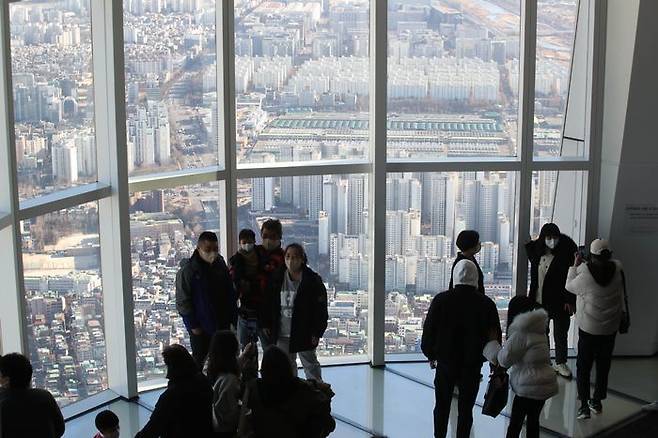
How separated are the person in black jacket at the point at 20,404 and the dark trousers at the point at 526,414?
305cm

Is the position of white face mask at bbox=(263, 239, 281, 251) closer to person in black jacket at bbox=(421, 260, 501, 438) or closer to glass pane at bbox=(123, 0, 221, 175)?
glass pane at bbox=(123, 0, 221, 175)

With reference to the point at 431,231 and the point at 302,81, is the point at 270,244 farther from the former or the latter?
the point at 431,231

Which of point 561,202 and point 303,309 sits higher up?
point 561,202

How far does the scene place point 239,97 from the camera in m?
8.34

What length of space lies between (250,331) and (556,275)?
2.73 meters

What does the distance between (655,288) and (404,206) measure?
244cm

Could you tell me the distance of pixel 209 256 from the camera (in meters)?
7.20

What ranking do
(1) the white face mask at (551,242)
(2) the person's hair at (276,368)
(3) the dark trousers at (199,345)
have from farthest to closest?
1. (1) the white face mask at (551,242)
2. (3) the dark trousers at (199,345)
3. (2) the person's hair at (276,368)

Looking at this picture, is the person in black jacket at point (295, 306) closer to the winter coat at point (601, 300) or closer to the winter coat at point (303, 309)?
the winter coat at point (303, 309)

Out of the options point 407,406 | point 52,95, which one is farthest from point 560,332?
point 52,95

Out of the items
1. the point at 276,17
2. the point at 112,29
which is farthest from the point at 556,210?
the point at 112,29

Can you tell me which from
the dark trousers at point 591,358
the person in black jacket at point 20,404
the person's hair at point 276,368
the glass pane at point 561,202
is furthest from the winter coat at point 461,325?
the glass pane at point 561,202

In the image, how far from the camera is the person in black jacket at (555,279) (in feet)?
28.1

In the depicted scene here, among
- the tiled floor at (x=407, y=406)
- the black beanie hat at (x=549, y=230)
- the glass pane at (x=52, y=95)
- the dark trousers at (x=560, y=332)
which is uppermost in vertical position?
the glass pane at (x=52, y=95)
